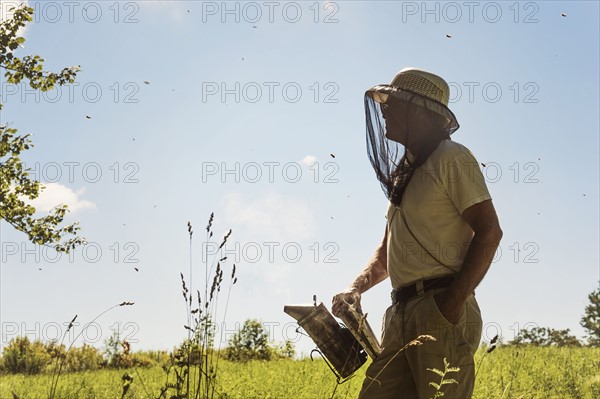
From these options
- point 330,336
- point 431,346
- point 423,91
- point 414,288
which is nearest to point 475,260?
point 414,288

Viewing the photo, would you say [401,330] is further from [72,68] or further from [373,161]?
[72,68]

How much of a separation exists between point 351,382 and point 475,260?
5083 millimetres

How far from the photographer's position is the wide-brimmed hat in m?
3.52

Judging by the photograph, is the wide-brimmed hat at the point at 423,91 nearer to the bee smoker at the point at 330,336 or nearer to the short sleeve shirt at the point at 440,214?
the short sleeve shirt at the point at 440,214

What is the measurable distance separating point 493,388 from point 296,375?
2.80 m

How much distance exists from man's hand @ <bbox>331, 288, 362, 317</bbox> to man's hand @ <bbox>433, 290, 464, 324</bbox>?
0.49 meters

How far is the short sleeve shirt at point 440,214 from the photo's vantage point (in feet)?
10.7

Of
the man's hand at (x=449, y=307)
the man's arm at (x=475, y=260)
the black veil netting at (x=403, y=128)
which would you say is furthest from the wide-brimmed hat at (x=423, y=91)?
the man's hand at (x=449, y=307)

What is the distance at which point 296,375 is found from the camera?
851cm

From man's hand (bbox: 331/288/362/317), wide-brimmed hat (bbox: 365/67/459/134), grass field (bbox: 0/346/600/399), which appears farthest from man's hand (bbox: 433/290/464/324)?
grass field (bbox: 0/346/600/399)

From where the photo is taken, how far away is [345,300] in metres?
3.53

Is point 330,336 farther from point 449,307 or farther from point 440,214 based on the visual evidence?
point 440,214

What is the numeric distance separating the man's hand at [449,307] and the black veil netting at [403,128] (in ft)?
2.30

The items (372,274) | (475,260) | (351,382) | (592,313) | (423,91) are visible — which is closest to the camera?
(475,260)
